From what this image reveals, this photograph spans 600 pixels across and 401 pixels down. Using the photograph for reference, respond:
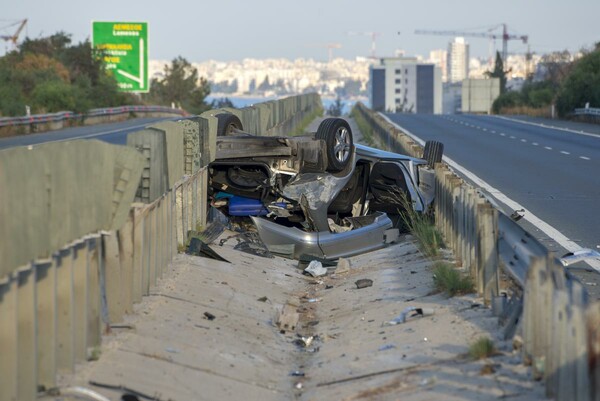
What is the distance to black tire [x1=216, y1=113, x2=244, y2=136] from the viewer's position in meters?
18.0

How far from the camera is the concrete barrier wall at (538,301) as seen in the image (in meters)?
6.25

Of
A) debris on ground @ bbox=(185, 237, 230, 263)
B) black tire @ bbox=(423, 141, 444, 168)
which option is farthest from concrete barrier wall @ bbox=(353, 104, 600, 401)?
black tire @ bbox=(423, 141, 444, 168)

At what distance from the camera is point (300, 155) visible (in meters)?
16.2

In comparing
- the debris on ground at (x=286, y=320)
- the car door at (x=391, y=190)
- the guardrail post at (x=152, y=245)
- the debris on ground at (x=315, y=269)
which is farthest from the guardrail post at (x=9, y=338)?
the car door at (x=391, y=190)

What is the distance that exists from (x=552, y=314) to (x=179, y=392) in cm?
221

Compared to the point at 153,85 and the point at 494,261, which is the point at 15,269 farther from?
the point at 153,85

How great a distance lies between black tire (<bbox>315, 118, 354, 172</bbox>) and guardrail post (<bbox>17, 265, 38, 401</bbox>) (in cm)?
998

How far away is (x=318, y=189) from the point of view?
51.8ft

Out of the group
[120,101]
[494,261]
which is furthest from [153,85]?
[494,261]

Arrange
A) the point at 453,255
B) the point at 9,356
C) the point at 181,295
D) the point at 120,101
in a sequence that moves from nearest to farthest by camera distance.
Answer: the point at 9,356 → the point at 181,295 → the point at 453,255 → the point at 120,101

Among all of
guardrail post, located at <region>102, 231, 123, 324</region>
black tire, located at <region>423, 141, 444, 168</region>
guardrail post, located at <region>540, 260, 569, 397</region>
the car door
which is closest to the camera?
guardrail post, located at <region>540, 260, 569, 397</region>

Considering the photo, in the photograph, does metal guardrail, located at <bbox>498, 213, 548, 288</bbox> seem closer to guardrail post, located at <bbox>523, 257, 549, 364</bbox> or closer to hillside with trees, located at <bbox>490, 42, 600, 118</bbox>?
guardrail post, located at <bbox>523, 257, 549, 364</bbox>

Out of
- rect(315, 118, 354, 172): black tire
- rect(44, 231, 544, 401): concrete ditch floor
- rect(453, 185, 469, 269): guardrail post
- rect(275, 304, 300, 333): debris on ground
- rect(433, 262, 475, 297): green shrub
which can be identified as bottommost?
rect(275, 304, 300, 333): debris on ground

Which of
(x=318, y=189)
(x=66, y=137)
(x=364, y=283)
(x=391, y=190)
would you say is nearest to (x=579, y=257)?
(x=364, y=283)
